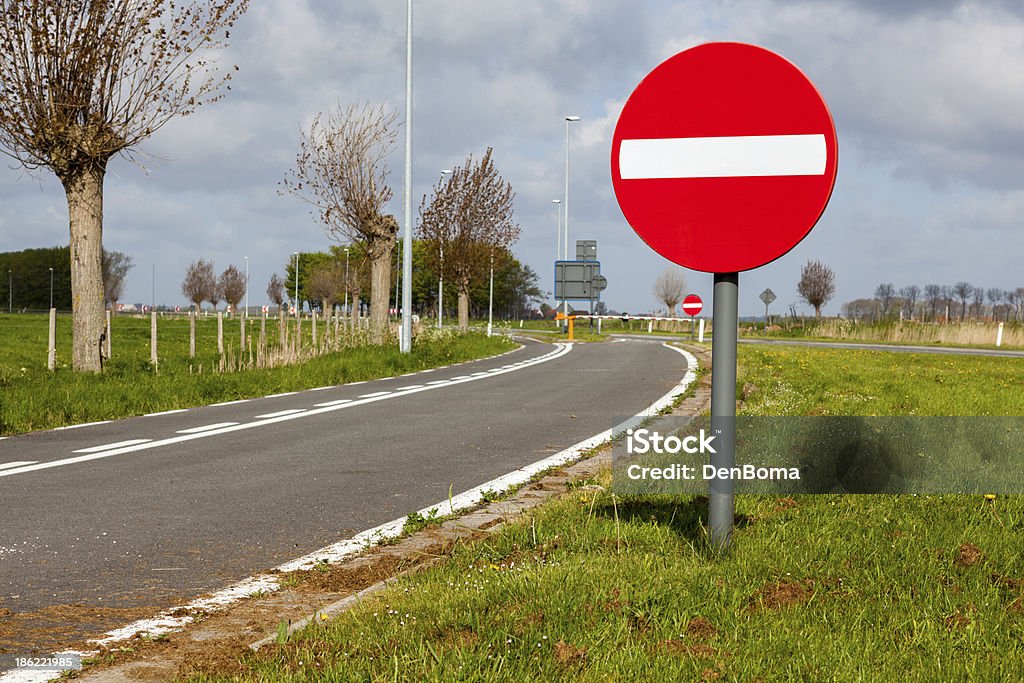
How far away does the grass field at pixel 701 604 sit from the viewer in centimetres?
307

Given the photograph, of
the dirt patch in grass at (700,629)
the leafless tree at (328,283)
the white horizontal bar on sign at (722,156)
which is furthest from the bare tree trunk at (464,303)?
the leafless tree at (328,283)

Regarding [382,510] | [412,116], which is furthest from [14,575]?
[412,116]

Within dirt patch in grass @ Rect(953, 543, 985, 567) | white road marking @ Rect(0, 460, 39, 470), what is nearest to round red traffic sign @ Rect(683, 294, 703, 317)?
white road marking @ Rect(0, 460, 39, 470)

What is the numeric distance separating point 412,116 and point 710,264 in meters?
19.7

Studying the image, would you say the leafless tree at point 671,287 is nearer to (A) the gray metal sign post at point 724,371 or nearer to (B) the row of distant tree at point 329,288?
(B) the row of distant tree at point 329,288

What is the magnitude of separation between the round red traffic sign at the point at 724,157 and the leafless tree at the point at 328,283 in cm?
9154

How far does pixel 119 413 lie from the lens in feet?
38.5

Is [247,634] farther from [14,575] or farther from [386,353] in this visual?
[386,353]

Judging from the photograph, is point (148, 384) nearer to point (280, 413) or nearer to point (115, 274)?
point (280, 413)

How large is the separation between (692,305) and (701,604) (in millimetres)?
35693

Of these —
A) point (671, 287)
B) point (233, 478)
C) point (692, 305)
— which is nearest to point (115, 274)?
point (671, 287)

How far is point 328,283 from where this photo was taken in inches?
3925

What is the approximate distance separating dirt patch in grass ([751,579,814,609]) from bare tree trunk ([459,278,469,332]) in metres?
39.2

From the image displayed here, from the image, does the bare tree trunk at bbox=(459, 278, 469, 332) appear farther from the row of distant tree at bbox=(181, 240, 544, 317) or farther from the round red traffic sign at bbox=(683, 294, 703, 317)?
the row of distant tree at bbox=(181, 240, 544, 317)
